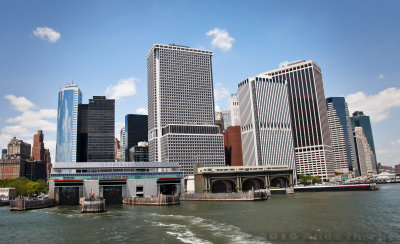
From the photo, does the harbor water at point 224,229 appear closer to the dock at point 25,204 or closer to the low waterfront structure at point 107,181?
the dock at point 25,204

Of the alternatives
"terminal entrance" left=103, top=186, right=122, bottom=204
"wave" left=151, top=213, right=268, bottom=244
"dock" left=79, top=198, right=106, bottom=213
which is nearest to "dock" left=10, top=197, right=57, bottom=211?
"terminal entrance" left=103, top=186, right=122, bottom=204

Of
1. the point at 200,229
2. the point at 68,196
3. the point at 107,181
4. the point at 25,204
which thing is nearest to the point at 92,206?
the point at 25,204

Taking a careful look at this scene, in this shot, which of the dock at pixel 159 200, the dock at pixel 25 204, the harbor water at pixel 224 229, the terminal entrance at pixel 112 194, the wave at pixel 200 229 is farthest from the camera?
the terminal entrance at pixel 112 194

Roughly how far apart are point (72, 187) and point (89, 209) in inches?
2265

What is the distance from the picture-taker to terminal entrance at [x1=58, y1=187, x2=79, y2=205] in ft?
526

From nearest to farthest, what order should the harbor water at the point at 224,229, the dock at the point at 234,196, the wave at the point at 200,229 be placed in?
the harbor water at the point at 224,229, the wave at the point at 200,229, the dock at the point at 234,196

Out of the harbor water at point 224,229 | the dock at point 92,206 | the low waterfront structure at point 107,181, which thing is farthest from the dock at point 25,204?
the harbor water at point 224,229

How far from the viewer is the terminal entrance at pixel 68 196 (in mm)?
160375

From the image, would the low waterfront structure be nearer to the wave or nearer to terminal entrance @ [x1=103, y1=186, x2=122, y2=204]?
terminal entrance @ [x1=103, y1=186, x2=122, y2=204]

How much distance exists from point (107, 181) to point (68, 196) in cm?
2009

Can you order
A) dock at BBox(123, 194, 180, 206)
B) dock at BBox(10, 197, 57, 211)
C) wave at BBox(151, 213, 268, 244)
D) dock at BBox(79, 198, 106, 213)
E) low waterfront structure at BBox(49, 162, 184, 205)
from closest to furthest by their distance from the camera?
wave at BBox(151, 213, 268, 244)
dock at BBox(79, 198, 106, 213)
dock at BBox(10, 197, 57, 211)
dock at BBox(123, 194, 180, 206)
low waterfront structure at BBox(49, 162, 184, 205)

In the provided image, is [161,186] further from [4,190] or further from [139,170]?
[4,190]

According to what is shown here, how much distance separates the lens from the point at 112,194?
166m

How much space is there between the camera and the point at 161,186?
185125 mm
